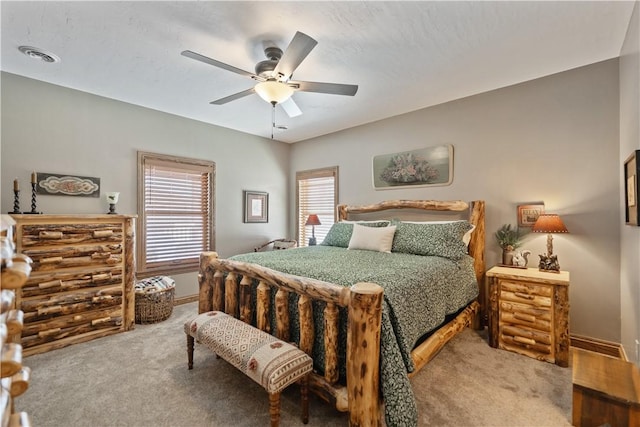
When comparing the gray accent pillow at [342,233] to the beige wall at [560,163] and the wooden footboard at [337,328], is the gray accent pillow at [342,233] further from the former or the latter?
the wooden footboard at [337,328]

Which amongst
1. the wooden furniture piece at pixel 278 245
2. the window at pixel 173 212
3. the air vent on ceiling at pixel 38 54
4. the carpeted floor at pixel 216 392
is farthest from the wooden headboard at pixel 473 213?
the air vent on ceiling at pixel 38 54

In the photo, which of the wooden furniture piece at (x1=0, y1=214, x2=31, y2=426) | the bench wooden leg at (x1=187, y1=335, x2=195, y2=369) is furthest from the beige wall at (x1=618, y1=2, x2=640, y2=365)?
the bench wooden leg at (x1=187, y1=335, x2=195, y2=369)

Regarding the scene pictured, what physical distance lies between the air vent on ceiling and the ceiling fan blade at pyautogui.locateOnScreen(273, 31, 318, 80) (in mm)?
1990

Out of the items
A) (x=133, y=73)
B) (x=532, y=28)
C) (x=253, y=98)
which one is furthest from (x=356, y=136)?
(x=133, y=73)

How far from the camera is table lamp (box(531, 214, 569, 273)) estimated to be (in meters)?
2.55

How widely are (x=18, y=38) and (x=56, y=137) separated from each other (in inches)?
43.0

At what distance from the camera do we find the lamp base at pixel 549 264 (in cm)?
265

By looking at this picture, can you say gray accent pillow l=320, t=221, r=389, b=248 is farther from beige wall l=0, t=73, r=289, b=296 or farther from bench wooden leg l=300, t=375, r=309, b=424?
bench wooden leg l=300, t=375, r=309, b=424

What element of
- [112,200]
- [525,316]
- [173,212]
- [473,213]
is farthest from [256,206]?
[525,316]

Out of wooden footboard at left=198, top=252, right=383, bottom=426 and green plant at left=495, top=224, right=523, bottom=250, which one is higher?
green plant at left=495, top=224, right=523, bottom=250

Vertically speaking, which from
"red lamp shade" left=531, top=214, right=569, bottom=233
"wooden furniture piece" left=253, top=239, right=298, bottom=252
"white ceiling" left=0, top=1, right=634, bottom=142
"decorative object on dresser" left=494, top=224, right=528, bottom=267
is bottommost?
"wooden furniture piece" left=253, top=239, right=298, bottom=252

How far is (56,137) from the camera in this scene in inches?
121

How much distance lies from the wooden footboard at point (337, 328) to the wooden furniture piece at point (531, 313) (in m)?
1.71

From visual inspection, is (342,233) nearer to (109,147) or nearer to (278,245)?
(278,245)
